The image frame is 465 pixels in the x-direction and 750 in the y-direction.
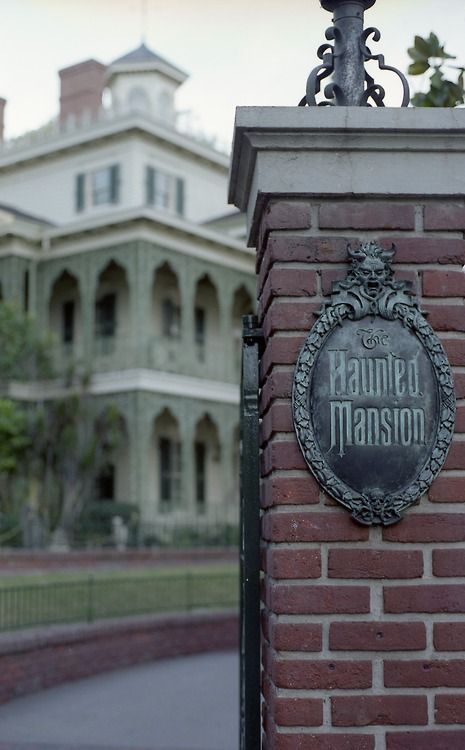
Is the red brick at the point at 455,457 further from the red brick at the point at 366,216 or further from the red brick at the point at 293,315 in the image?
the red brick at the point at 366,216

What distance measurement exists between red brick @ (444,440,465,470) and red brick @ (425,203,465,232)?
0.61 meters

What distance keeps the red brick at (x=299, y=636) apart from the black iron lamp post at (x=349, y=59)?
1.59 metres

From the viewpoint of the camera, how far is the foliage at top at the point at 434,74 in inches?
218

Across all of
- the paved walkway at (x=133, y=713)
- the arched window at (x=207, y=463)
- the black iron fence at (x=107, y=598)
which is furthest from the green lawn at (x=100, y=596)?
the arched window at (x=207, y=463)

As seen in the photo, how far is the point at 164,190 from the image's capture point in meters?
32.9

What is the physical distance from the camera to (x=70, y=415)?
88.5 ft

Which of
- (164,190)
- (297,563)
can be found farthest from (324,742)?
(164,190)

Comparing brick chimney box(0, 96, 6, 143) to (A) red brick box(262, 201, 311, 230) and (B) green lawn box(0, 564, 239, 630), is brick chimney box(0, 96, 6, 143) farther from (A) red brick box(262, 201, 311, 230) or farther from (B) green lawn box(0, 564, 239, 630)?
(A) red brick box(262, 201, 311, 230)

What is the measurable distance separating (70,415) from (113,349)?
108 inches

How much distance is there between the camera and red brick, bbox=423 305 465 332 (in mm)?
3225

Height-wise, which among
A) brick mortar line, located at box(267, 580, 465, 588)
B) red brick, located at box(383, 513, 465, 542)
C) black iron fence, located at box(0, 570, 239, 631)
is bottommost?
black iron fence, located at box(0, 570, 239, 631)

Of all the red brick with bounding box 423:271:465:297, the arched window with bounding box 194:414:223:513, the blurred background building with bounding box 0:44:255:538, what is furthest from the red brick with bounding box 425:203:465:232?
the arched window with bounding box 194:414:223:513

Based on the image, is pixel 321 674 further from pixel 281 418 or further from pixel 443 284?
pixel 443 284

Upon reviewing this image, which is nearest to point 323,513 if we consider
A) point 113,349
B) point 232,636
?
point 232,636
